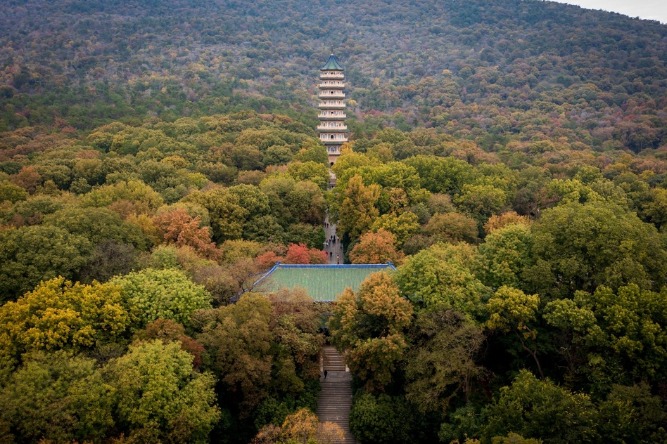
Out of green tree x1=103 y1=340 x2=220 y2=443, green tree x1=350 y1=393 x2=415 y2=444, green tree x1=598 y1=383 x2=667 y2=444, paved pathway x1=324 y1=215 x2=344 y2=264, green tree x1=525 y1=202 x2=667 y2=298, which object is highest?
green tree x1=525 y1=202 x2=667 y2=298

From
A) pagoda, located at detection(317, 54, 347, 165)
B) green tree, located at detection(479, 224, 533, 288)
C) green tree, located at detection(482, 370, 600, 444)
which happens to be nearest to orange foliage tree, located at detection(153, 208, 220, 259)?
green tree, located at detection(479, 224, 533, 288)

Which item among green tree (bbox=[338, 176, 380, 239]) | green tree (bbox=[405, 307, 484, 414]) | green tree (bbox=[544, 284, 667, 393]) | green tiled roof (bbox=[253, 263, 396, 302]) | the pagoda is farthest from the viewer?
the pagoda

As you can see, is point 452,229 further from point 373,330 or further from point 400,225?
point 373,330

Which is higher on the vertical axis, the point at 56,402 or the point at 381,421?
the point at 56,402

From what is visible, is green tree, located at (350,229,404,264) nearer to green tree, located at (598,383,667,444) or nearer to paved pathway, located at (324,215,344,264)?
paved pathway, located at (324,215,344,264)

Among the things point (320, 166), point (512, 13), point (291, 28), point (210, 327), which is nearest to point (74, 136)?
point (320, 166)

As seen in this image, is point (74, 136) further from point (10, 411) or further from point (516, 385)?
point (516, 385)

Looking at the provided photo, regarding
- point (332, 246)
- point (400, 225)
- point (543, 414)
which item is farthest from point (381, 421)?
point (332, 246)
